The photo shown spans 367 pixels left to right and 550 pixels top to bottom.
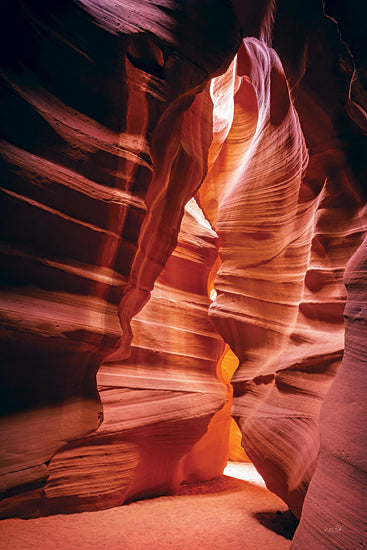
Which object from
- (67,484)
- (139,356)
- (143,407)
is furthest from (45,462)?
(139,356)

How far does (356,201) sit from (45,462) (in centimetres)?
452

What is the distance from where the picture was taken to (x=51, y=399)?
4336 mm

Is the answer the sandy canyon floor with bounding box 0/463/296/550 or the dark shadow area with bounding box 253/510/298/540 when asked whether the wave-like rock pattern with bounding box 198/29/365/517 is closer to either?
the dark shadow area with bounding box 253/510/298/540

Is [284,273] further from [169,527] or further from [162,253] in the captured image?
[169,527]

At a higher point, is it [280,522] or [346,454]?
[346,454]

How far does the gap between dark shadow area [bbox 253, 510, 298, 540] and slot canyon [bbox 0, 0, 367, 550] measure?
1.77ft

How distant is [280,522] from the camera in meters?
6.05

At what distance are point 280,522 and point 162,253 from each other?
451 centimetres

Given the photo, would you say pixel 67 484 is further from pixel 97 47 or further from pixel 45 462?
pixel 97 47

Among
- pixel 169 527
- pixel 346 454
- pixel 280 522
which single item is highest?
pixel 346 454
